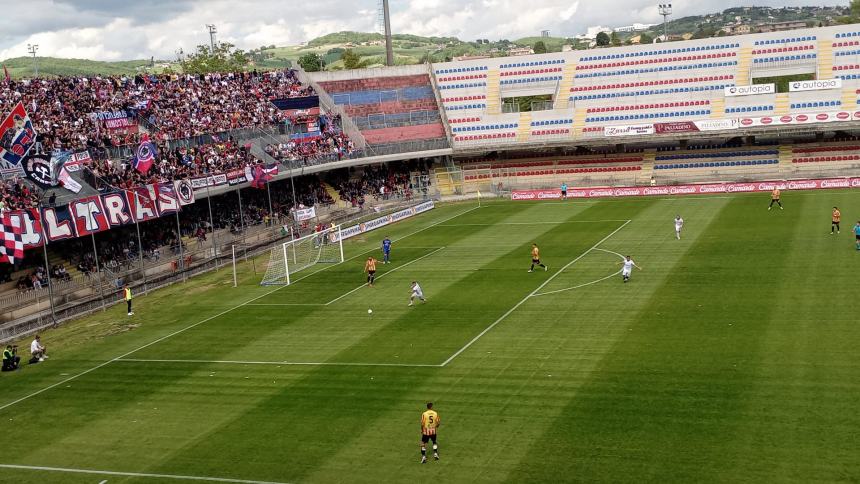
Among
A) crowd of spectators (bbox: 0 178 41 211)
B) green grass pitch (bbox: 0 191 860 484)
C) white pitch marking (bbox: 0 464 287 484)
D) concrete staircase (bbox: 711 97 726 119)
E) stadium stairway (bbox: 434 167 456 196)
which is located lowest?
white pitch marking (bbox: 0 464 287 484)

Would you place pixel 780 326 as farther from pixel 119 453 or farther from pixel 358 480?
pixel 119 453

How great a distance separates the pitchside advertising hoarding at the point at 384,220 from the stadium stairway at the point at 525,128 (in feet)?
43.0

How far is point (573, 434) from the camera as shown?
70.4ft

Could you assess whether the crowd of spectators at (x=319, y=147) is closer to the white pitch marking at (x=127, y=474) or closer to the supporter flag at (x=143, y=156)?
the supporter flag at (x=143, y=156)

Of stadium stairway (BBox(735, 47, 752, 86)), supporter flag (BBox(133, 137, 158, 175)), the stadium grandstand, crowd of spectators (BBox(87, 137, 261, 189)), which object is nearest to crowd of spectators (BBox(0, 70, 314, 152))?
the stadium grandstand

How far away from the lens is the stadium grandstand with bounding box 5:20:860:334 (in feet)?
181

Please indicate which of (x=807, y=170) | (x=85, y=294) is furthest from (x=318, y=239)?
(x=807, y=170)

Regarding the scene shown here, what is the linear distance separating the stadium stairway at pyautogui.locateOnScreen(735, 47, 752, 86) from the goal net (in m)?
41.7

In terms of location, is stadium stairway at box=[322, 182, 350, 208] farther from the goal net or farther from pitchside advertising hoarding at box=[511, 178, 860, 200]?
the goal net

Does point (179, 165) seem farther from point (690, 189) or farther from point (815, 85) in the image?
point (815, 85)

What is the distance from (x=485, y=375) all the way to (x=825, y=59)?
59846 millimetres

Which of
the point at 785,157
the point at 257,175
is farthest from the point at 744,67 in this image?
the point at 257,175

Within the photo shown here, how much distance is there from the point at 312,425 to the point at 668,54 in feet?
209

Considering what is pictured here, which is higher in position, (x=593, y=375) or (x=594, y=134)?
(x=594, y=134)
